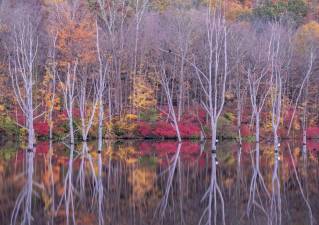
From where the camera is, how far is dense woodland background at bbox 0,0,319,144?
150 ft

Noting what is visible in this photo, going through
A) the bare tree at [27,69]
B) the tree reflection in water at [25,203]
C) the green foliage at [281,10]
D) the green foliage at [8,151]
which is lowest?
the green foliage at [8,151]

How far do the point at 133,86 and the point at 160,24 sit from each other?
36.3 ft

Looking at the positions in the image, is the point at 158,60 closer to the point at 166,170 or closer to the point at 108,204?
the point at 166,170

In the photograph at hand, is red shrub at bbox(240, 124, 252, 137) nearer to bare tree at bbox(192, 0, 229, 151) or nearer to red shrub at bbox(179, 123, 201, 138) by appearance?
red shrub at bbox(179, 123, 201, 138)

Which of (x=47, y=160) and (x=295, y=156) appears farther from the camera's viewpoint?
(x=295, y=156)

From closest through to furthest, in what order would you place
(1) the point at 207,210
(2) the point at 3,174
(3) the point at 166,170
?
(1) the point at 207,210, (2) the point at 3,174, (3) the point at 166,170

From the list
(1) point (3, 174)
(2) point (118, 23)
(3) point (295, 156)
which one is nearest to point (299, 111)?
(2) point (118, 23)

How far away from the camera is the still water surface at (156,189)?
48.8 feet

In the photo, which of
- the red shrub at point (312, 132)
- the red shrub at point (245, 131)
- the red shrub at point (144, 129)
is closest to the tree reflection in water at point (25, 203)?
the red shrub at point (144, 129)

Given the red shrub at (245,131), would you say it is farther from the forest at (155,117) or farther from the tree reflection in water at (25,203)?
the tree reflection in water at (25,203)

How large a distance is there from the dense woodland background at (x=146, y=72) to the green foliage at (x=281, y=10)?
7078 mm

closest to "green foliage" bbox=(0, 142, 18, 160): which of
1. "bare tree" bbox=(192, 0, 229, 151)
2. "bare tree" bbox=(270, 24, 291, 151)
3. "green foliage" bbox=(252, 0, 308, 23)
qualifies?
"bare tree" bbox=(192, 0, 229, 151)

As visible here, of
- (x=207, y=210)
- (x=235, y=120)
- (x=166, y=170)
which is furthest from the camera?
(x=235, y=120)

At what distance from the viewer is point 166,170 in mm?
25672
